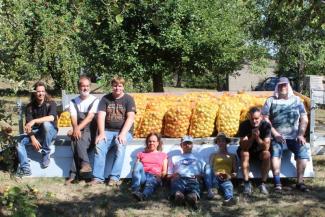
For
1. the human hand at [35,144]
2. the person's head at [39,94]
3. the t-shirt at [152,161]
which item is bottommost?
the t-shirt at [152,161]

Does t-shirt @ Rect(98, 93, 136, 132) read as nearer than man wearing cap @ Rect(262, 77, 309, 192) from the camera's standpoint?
No

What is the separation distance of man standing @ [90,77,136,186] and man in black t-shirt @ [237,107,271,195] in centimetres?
149

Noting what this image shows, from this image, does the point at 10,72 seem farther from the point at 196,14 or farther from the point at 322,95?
the point at 322,95

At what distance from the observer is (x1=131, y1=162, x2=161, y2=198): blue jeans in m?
6.18

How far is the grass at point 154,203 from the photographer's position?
18.2ft

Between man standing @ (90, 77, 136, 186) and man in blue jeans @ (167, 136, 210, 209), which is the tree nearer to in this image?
man standing @ (90, 77, 136, 186)

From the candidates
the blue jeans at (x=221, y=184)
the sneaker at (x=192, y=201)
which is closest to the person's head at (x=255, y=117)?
the blue jeans at (x=221, y=184)

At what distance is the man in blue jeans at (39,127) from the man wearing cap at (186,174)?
169 centimetres

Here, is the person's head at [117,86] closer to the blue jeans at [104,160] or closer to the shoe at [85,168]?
the blue jeans at [104,160]

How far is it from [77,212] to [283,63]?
860 inches

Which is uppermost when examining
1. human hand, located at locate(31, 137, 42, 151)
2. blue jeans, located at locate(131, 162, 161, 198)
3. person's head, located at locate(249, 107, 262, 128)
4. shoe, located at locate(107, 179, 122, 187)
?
person's head, located at locate(249, 107, 262, 128)

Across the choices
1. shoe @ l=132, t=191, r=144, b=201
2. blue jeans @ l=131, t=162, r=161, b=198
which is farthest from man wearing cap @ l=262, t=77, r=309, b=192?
shoe @ l=132, t=191, r=144, b=201

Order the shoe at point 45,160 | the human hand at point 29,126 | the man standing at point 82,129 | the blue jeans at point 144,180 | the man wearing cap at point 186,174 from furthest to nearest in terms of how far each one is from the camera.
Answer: the shoe at point 45,160, the human hand at point 29,126, the man standing at point 82,129, the blue jeans at point 144,180, the man wearing cap at point 186,174

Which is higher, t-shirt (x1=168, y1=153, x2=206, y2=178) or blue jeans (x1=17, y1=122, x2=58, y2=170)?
blue jeans (x1=17, y1=122, x2=58, y2=170)
